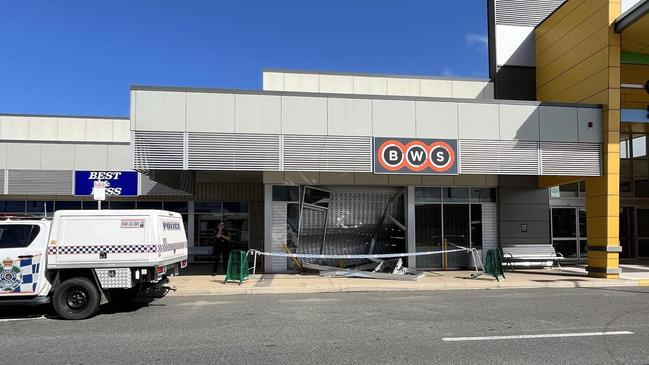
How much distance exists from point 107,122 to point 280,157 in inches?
505

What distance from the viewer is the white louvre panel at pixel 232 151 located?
46.5 feet

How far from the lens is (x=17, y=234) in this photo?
9.41m

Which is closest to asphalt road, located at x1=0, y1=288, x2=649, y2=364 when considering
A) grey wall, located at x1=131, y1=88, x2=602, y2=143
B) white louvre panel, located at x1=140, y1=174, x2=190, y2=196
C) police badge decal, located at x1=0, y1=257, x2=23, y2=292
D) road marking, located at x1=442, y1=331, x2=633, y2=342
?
road marking, located at x1=442, y1=331, x2=633, y2=342

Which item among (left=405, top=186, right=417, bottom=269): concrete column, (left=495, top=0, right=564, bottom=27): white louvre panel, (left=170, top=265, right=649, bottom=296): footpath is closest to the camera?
(left=170, top=265, right=649, bottom=296): footpath

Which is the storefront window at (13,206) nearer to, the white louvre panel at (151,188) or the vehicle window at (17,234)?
the white louvre panel at (151,188)

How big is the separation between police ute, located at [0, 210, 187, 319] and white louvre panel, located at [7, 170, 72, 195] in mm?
10553

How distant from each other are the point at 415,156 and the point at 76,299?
9.74 meters

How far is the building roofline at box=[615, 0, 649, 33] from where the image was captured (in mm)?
13797

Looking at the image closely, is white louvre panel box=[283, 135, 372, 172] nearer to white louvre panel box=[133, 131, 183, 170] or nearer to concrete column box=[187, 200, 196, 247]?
white louvre panel box=[133, 131, 183, 170]

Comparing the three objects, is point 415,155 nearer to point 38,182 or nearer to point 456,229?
point 456,229

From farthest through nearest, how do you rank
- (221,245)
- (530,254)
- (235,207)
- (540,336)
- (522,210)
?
(235,207) < (522,210) < (530,254) < (221,245) < (540,336)

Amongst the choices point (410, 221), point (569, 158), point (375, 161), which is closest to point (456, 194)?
point (410, 221)

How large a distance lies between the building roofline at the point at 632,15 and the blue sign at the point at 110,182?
55.8ft

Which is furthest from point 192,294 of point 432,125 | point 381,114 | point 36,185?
point 36,185
